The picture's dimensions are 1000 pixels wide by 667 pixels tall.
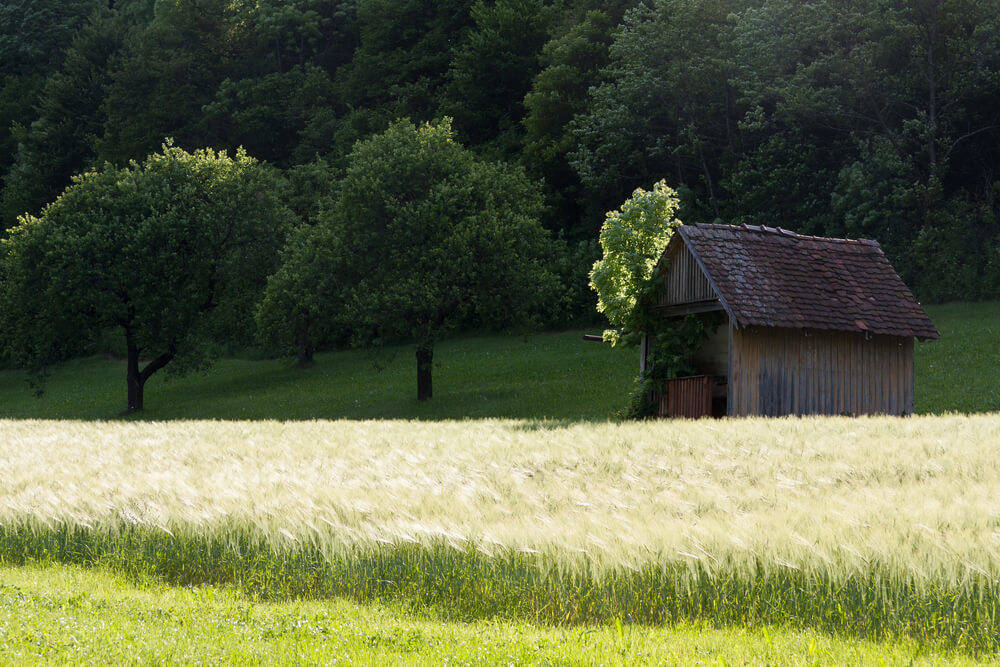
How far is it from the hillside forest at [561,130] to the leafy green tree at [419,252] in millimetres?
162

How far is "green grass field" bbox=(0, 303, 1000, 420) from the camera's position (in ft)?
119

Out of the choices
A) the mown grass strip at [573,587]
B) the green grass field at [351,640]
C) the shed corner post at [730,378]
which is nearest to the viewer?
the green grass field at [351,640]

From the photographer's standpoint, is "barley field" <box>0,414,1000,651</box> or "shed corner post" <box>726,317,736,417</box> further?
"shed corner post" <box>726,317,736,417</box>

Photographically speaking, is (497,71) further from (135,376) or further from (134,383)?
(134,383)

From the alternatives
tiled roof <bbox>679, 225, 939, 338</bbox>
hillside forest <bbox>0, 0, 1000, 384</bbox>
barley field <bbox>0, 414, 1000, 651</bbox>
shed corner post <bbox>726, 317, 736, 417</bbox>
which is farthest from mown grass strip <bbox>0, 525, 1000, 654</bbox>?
hillside forest <bbox>0, 0, 1000, 384</bbox>

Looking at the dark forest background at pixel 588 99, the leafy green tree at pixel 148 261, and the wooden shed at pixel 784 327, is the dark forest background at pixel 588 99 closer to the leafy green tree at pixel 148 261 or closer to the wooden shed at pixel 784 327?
the leafy green tree at pixel 148 261

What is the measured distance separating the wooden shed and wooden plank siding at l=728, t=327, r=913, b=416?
0.10 ft

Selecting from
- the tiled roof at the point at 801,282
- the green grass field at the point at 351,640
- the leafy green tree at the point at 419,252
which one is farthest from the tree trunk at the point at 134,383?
the green grass field at the point at 351,640

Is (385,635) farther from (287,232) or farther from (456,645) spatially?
(287,232)

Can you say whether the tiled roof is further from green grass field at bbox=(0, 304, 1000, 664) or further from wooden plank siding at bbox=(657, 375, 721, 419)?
green grass field at bbox=(0, 304, 1000, 664)

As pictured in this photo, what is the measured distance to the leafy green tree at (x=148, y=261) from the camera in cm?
4384

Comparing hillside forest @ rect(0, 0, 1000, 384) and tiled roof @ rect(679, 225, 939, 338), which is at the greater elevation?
hillside forest @ rect(0, 0, 1000, 384)

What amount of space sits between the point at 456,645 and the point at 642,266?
951 inches

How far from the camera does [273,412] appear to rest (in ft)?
140
